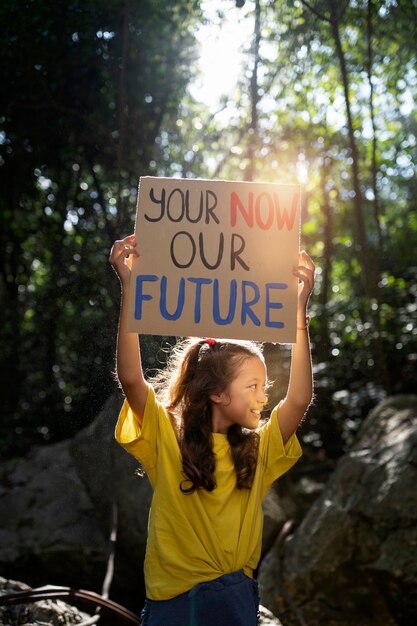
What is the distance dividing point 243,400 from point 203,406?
106 millimetres

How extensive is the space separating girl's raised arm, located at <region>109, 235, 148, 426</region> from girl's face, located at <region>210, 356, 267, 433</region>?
192 mm

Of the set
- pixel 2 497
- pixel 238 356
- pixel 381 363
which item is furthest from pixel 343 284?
pixel 238 356

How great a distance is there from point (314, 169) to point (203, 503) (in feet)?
15.3

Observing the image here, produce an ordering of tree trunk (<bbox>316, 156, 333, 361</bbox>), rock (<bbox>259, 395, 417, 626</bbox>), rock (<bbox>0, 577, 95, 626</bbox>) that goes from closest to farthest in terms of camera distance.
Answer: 1. rock (<bbox>0, 577, 95, 626</bbox>)
2. rock (<bbox>259, 395, 417, 626</bbox>)
3. tree trunk (<bbox>316, 156, 333, 361</bbox>)

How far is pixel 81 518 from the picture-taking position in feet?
14.2

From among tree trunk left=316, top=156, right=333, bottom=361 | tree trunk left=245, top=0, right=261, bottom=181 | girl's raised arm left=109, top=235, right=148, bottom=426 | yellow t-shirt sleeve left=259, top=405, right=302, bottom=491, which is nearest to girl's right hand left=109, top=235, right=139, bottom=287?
girl's raised arm left=109, top=235, right=148, bottom=426

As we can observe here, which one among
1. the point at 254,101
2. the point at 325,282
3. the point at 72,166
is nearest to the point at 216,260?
the point at 254,101

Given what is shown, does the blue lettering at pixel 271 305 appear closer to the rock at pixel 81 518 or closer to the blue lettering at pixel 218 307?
the blue lettering at pixel 218 307

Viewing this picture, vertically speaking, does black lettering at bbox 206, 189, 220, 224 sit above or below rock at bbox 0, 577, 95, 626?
above

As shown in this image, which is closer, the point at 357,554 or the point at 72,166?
the point at 357,554

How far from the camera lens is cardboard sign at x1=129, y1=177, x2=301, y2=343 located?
1.90 meters

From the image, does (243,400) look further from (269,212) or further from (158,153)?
(158,153)

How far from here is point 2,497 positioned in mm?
4547

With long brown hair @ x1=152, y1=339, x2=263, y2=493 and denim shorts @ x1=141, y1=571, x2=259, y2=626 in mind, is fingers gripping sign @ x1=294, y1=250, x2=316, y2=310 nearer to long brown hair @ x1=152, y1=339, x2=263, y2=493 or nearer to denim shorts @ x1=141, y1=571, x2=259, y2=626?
long brown hair @ x1=152, y1=339, x2=263, y2=493
